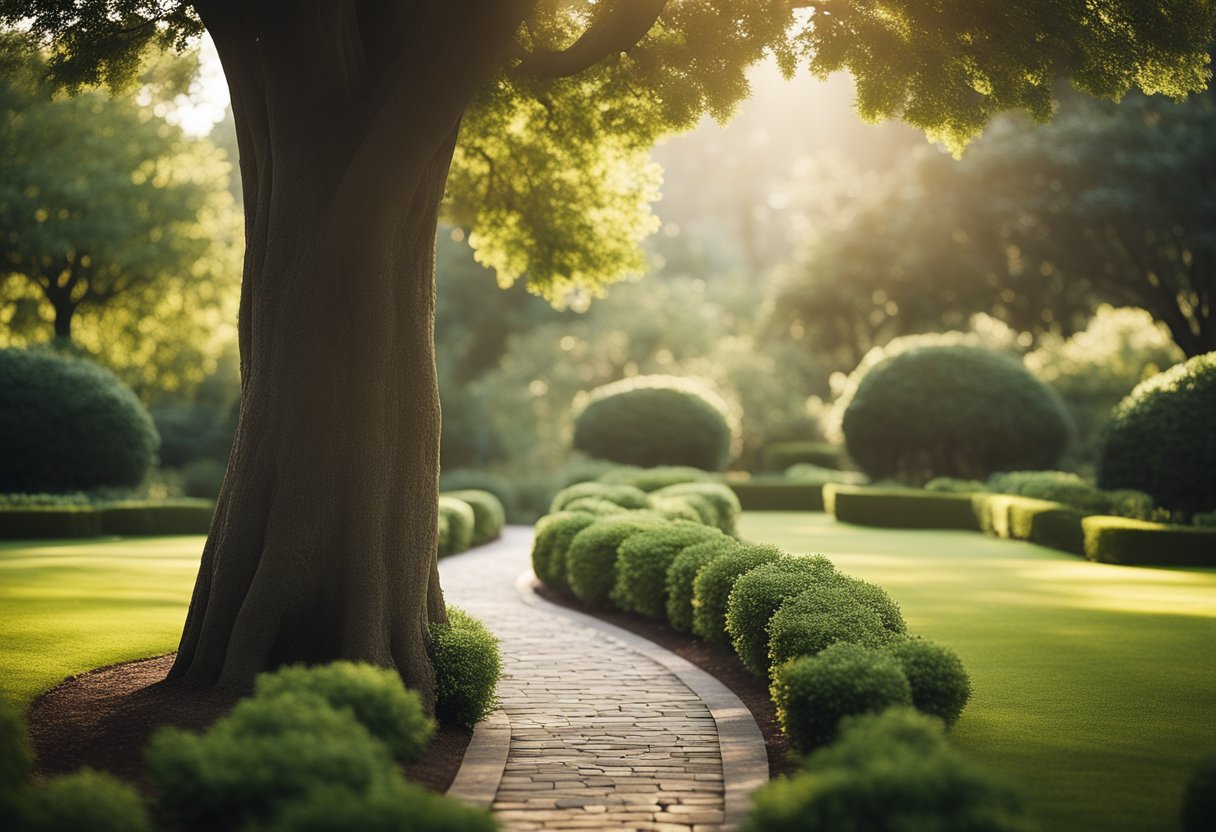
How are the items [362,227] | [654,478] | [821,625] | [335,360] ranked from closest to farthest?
1. [821,625]
2. [362,227]
3. [335,360]
4. [654,478]

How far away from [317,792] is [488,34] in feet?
15.3

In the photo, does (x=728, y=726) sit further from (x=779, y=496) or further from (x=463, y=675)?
(x=779, y=496)

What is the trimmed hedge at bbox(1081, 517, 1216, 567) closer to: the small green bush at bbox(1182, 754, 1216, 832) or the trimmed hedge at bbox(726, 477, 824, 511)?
the small green bush at bbox(1182, 754, 1216, 832)

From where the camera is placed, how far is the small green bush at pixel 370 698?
15.0ft

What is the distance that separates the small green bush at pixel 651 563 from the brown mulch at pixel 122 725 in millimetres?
4275

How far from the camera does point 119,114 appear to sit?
94.5ft

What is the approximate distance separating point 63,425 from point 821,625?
22.0m

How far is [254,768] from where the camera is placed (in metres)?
3.84

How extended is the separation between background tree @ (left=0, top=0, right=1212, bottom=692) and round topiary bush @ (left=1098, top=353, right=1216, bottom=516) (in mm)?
10366

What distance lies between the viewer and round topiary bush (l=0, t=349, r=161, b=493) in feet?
77.2

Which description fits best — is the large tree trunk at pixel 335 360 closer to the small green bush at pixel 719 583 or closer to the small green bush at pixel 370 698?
the small green bush at pixel 370 698

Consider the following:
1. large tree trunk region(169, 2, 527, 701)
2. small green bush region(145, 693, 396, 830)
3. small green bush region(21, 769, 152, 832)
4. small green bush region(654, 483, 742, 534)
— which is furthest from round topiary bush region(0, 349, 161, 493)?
small green bush region(21, 769, 152, 832)

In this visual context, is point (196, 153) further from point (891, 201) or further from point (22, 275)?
point (891, 201)

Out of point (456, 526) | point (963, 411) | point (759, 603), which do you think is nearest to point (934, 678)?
point (759, 603)
